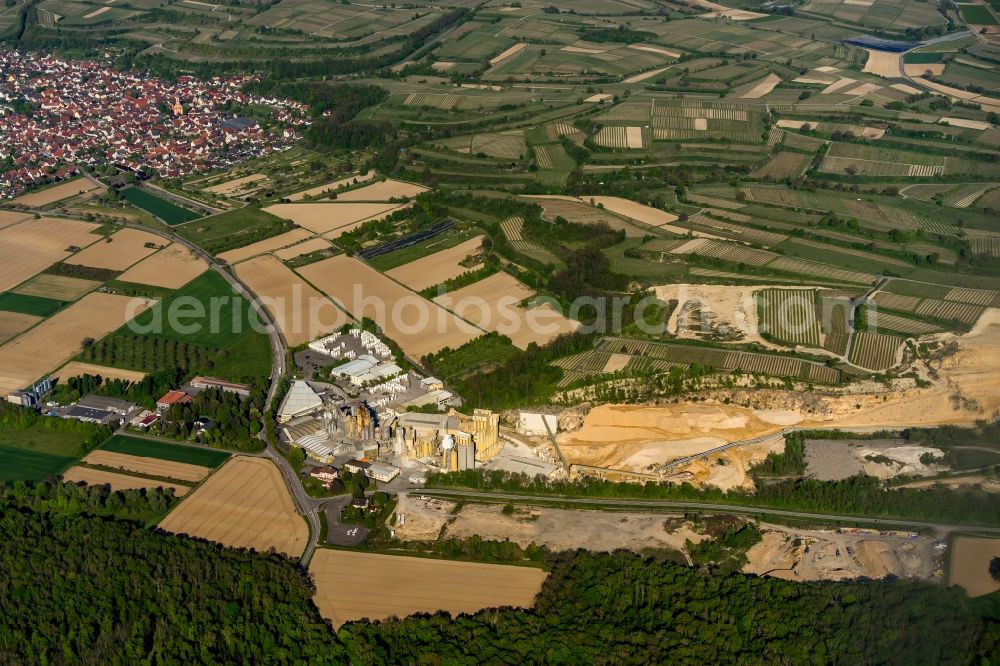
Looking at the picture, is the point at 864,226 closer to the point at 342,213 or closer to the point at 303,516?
the point at 342,213

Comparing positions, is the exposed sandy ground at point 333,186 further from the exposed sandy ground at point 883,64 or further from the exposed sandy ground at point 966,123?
the exposed sandy ground at point 883,64

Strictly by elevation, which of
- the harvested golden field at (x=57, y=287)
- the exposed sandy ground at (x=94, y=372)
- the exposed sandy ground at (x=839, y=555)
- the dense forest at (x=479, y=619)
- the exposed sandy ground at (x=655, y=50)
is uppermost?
the exposed sandy ground at (x=655, y=50)

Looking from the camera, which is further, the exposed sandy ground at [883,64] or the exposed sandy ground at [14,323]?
the exposed sandy ground at [883,64]

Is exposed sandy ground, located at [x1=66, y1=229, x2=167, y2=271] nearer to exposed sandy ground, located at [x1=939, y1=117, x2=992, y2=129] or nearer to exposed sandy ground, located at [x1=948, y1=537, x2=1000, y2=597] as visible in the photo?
exposed sandy ground, located at [x1=948, y1=537, x2=1000, y2=597]

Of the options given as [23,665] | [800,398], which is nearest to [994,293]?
[800,398]

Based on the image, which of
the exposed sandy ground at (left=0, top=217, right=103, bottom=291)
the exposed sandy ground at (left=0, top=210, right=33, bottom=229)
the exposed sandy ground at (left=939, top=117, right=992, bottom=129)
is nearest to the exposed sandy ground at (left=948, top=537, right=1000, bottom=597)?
the exposed sandy ground at (left=0, top=217, right=103, bottom=291)

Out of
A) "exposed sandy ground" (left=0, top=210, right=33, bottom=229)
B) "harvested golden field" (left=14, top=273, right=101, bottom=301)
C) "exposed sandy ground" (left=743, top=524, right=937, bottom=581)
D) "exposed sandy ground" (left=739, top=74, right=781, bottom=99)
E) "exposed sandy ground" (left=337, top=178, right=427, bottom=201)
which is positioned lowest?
"exposed sandy ground" (left=743, top=524, right=937, bottom=581)

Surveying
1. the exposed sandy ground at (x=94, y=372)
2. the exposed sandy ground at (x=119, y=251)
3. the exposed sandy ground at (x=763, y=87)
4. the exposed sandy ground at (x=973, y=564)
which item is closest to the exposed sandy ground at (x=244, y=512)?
the exposed sandy ground at (x=94, y=372)
